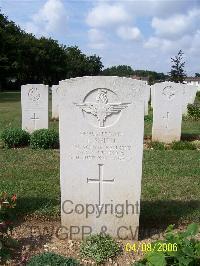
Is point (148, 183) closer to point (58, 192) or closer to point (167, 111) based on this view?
point (58, 192)

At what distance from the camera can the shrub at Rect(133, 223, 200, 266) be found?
3572 mm

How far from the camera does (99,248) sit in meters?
4.69

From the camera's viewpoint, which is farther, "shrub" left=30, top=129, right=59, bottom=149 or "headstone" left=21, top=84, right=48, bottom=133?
"headstone" left=21, top=84, right=48, bottom=133

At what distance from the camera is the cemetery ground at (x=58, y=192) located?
509 centimetres

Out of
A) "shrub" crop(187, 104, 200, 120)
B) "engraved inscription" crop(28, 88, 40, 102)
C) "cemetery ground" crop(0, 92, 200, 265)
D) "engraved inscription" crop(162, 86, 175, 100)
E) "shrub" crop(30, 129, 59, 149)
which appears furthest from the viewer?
"shrub" crop(187, 104, 200, 120)

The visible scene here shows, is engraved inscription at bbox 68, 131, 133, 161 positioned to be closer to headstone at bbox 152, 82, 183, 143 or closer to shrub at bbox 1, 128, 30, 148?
shrub at bbox 1, 128, 30, 148

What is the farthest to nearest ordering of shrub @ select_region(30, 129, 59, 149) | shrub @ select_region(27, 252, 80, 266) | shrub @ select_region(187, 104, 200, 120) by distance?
shrub @ select_region(187, 104, 200, 120) → shrub @ select_region(30, 129, 59, 149) → shrub @ select_region(27, 252, 80, 266)

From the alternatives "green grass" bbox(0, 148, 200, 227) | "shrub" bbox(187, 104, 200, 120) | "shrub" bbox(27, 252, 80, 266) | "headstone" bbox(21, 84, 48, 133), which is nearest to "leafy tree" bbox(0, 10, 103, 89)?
"shrub" bbox(187, 104, 200, 120)

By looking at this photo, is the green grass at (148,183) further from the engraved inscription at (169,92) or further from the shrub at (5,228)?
the engraved inscription at (169,92)

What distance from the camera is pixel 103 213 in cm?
505

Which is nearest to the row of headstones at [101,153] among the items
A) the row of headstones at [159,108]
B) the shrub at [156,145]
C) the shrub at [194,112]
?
the shrub at [156,145]

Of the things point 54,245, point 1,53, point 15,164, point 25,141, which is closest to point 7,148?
point 25,141

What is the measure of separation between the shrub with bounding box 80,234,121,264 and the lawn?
0.87 m

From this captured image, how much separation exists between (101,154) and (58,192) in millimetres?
2043
